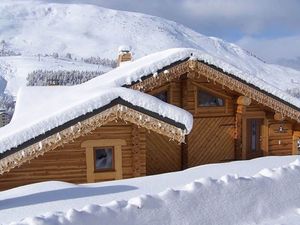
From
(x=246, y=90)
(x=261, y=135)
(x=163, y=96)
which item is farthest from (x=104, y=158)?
(x=261, y=135)

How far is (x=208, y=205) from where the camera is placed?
4.35 metres

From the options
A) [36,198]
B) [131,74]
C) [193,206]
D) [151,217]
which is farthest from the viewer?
[131,74]

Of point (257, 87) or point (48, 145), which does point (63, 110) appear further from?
point (257, 87)

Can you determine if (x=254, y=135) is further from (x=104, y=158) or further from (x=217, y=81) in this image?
(x=104, y=158)

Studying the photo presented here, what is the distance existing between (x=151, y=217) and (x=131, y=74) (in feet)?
22.0

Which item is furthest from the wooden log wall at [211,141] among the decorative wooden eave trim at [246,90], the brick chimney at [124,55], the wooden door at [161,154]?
the brick chimney at [124,55]

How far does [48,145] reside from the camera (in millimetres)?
8602

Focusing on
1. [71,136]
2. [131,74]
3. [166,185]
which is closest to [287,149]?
[131,74]

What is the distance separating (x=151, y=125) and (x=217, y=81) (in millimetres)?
3075

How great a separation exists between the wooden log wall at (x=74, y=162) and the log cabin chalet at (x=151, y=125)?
0.08 feet

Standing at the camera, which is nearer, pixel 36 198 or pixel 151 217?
pixel 151 217

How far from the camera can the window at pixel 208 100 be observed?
12141mm

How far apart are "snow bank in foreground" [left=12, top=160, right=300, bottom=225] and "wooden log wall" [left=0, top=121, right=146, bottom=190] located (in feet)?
17.2

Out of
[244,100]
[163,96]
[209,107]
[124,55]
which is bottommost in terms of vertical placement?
[209,107]
